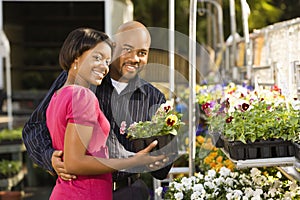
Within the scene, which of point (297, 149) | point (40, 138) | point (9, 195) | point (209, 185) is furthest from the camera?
point (9, 195)

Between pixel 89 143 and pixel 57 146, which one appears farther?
pixel 57 146

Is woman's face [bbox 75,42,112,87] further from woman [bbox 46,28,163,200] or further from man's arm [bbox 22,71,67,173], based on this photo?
man's arm [bbox 22,71,67,173]

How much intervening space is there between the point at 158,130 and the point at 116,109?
26cm

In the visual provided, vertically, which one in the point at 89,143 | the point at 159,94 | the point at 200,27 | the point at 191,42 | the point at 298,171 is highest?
the point at 200,27

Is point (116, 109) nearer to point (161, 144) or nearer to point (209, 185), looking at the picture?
point (161, 144)

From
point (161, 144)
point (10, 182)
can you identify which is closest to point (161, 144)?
point (161, 144)

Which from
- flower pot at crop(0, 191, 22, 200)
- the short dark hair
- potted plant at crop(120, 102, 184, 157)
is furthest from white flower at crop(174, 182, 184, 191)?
flower pot at crop(0, 191, 22, 200)

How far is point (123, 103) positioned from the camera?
2469 millimetres

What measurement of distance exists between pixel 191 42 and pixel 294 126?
2.57 feet

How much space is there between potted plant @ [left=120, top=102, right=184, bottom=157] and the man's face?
0.19 m

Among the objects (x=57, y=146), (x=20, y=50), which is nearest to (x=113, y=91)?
(x=57, y=146)

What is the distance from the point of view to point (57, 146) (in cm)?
210

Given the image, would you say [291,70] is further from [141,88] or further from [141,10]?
[141,10]

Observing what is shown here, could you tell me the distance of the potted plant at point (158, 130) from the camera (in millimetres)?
2249
